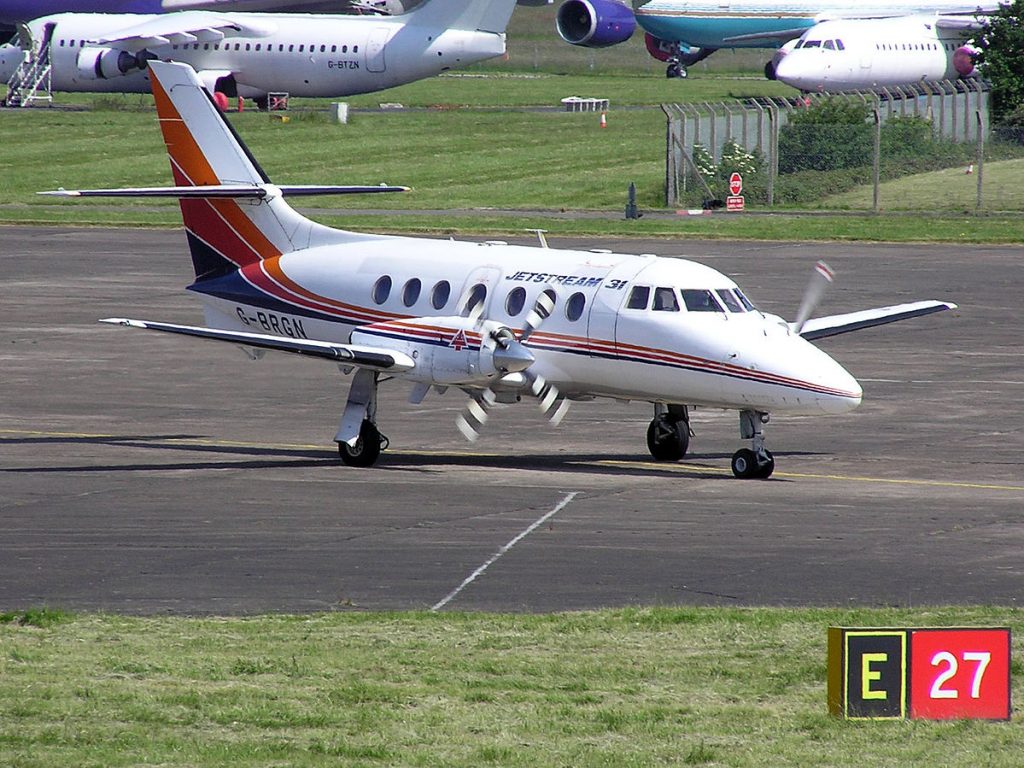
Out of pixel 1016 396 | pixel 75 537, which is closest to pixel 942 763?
pixel 75 537

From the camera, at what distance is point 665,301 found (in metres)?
22.7

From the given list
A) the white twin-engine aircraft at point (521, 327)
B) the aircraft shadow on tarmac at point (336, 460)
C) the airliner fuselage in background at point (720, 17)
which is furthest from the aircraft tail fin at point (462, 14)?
the aircraft shadow on tarmac at point (336, 460)

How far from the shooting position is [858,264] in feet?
156

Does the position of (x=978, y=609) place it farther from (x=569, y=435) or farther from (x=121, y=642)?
(x=569, y=435)

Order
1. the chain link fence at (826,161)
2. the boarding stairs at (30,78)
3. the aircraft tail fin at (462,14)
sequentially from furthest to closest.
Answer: the boarding stairs at (30,78) → the aircraft tail fin at (462,14) → the chain link fence at (826,161)

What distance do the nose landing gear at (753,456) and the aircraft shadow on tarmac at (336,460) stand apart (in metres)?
0.27

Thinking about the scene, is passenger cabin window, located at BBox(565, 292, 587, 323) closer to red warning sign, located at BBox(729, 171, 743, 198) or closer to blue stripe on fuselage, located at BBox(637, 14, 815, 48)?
red warning sign, located at BBox(729, 171, 743, 198)

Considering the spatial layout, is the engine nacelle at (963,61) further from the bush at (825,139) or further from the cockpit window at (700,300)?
the cockpit window at (700,300)

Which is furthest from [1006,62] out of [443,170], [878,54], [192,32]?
[192,32]

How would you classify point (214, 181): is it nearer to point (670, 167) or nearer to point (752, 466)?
point (752, 466)

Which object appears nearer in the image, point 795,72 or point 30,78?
point 795,72

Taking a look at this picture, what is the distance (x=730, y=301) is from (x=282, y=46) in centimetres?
6475

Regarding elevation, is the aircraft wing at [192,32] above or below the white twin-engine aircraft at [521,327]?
above

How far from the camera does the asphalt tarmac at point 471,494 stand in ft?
53.5
